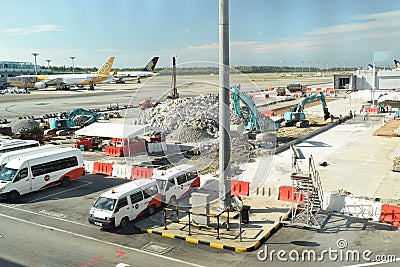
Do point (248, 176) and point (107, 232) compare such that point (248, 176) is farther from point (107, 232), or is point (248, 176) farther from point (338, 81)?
point (338, 81)

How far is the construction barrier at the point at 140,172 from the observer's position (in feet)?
77.6

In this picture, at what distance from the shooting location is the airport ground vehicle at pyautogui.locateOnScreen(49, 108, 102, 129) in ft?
143

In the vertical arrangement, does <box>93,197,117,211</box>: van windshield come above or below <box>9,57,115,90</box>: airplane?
below

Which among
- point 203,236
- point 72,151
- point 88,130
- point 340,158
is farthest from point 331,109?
point 203,236

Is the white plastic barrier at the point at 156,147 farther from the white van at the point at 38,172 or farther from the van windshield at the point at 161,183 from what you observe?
the van windshield at the point at 161,183

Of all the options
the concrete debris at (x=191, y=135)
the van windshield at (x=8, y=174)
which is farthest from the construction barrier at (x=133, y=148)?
the van windshield at (x=8, y=174)

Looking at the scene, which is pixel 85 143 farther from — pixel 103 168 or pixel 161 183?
pixel 161 183

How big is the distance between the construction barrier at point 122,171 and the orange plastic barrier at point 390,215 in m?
14.4

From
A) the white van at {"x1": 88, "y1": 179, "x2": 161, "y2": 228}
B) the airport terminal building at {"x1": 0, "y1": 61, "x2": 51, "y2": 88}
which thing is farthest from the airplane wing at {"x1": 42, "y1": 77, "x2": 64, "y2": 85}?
the white van at {"x1": 88, "y1": 179, "x2": 161, "y2": 228}

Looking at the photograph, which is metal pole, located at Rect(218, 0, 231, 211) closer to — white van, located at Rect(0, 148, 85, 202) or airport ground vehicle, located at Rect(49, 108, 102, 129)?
white van, located at Rect(0, 148, 85, 202)

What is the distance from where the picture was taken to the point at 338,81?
9506 cm

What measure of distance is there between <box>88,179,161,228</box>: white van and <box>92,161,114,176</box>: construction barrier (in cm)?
781

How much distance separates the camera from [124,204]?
1700 cm

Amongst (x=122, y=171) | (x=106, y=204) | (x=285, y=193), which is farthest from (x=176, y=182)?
(x=122, y=171)
